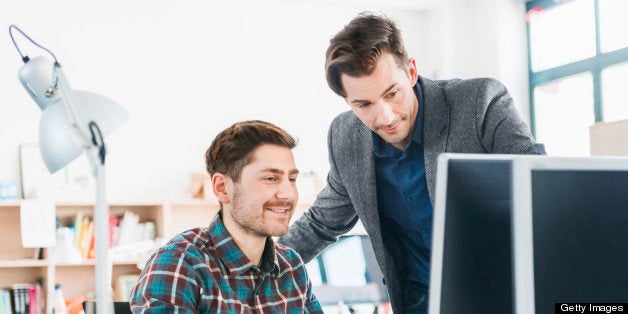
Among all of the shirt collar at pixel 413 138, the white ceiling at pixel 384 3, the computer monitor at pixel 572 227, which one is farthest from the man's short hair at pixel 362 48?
the white ceiling at pixel 384 3

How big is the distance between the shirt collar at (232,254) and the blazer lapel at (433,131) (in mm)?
395

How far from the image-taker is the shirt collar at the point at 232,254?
1736 mm

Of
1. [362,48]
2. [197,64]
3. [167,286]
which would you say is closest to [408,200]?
[362,48]

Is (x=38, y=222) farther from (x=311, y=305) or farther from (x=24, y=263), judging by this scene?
(x=311, y=305)

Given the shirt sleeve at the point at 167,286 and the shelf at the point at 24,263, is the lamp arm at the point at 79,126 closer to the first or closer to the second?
the shirt sleeve at the point at 167,286

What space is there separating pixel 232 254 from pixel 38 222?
3528 millimetres

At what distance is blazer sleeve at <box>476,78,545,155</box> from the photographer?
1.61 meters

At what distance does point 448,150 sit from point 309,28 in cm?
463

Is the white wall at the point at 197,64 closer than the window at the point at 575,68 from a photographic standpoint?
No

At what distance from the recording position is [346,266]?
398cm

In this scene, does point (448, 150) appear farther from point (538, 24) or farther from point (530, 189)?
point (538, 24)

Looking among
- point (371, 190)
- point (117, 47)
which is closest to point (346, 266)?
point (371, 190)

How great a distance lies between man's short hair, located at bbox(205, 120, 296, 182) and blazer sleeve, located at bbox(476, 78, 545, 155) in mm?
471

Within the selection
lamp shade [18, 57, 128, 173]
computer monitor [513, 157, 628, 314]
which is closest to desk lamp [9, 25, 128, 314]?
lamp shade [18, 57, 128, 173]
